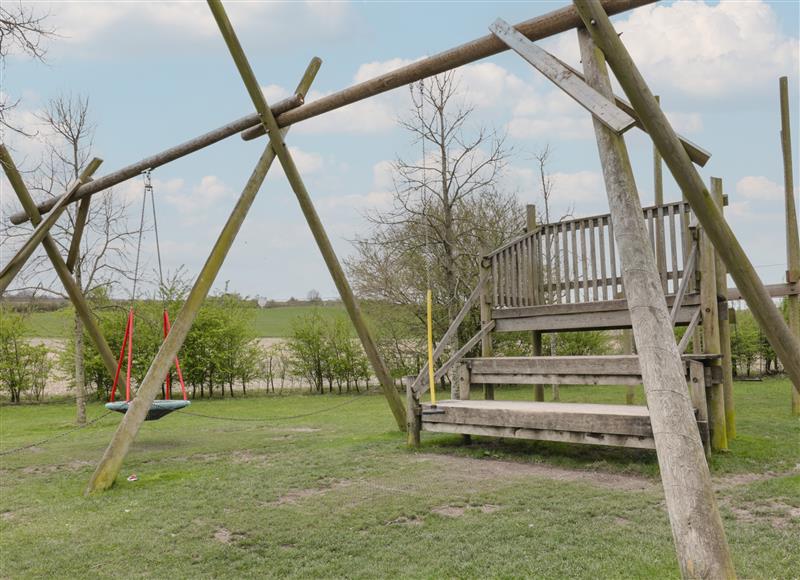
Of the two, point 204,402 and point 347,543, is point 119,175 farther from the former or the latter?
Answer: point 204,402

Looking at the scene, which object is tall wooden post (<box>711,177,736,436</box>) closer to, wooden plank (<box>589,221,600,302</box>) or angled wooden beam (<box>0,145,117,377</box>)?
wooden plank (<box>589,221,600,302</box>)

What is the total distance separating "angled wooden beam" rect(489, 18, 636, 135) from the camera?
3.81 m

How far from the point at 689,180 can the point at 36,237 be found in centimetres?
700

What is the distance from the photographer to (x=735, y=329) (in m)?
17.9

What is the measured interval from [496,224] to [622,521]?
13.3m

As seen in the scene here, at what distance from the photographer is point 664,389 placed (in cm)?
329

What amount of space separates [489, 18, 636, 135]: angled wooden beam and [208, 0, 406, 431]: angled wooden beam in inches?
121

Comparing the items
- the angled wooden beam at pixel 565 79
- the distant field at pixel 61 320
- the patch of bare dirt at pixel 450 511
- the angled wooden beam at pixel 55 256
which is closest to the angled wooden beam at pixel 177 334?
the angled wooden beam at pixel 55 256

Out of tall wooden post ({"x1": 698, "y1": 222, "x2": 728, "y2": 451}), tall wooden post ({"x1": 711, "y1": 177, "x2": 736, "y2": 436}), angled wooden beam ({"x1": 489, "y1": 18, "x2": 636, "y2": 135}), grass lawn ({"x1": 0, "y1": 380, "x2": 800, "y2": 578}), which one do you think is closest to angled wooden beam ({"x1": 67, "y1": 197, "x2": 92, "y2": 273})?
grass lawn ({"x1": 0, "y1": 380, "x2": 800, "y2": 578})

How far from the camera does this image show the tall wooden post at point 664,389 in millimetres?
2889

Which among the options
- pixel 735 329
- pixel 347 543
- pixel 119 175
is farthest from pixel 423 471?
pixel 735 329

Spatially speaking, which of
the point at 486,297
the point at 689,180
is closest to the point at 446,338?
the point at 486,297

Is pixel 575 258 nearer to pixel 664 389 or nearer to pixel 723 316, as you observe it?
pixel 723 316

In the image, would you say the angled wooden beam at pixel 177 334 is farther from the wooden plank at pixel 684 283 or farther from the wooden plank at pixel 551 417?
the wooden plank at pixel 684 283
